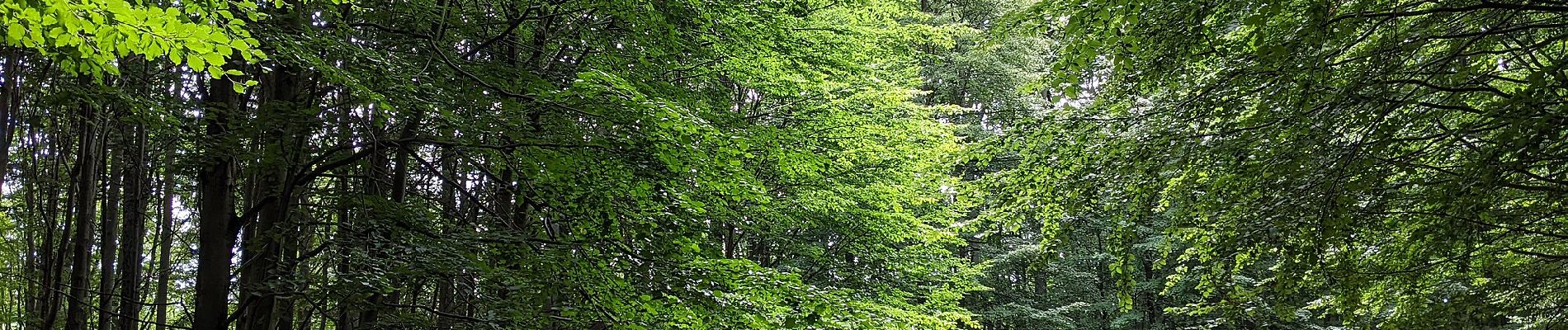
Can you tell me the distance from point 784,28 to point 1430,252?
449cm

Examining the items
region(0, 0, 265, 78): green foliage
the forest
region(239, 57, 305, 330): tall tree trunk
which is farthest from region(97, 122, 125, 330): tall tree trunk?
region(0, 0, 265, 78): green foliage

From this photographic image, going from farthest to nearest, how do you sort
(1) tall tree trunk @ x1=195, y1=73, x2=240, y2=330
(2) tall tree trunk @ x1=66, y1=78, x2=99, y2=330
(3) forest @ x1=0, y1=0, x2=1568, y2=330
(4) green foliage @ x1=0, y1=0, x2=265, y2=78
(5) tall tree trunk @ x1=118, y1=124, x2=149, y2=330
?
(5) tall tree trunk @ x1=118, y1=124, x2=149, y2=330 < (2) tall tree trunk @ x1=66, y1=78, x2=99, y2=330 < (1) tall tree trunk @ x1=195, y1=73, x2=240, y2=330 < (3) forest @ x1=0, y1=0, x2=1568, y2=330 < (4) green foliage @ x1=0, y1=0, x2=265, y2=78

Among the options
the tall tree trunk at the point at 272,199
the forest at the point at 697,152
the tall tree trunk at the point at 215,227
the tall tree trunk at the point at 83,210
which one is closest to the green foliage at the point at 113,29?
the forest at the point at 697,152

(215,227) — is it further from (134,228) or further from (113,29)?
(113,29)

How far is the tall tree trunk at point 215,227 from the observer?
4754mm

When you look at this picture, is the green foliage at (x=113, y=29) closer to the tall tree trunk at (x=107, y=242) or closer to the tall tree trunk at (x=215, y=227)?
the tall tree trunk at (x=215, y=227)

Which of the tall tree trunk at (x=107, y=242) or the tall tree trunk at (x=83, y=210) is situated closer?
the tall tree trunk at (x=83, y=210)

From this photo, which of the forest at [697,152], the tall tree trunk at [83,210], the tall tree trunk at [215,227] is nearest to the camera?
the forest at [697,152]

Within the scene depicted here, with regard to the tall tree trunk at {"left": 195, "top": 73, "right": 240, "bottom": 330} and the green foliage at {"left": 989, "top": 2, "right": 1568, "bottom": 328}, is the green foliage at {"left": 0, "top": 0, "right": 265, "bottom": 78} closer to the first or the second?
the tall tree trunk at {"left": 195, "top": 73, "right": 240, "bottom": 330}

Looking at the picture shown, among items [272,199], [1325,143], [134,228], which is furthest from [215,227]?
[1325,143]

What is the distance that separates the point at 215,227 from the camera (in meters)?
4.88

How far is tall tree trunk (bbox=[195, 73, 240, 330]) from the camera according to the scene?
4.75 metres

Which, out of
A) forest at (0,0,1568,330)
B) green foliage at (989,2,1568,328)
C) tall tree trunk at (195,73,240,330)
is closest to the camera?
A: green foliage at (989,2,1568,328)

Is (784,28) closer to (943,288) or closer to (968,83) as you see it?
(943,288)
